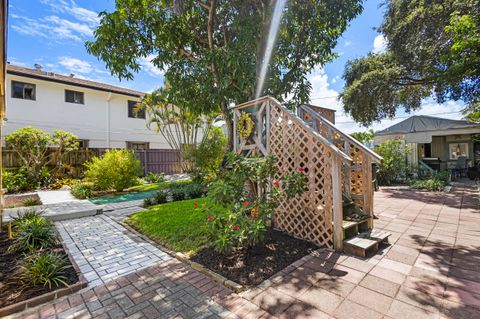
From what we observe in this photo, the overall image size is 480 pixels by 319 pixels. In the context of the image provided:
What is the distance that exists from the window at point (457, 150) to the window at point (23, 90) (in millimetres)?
25870

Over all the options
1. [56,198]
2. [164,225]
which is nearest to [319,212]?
[164,225]

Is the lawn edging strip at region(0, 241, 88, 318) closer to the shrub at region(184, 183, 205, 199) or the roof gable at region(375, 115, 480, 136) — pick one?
the shrub at region(184, 183, 205, 199)

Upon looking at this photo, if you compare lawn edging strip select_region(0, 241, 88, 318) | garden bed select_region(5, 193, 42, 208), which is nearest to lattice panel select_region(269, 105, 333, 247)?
lawn edging strip select_region(0, 241, 88, 318)

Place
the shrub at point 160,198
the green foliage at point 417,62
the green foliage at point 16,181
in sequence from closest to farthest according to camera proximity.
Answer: the green foliage at point 417,62, the shrub at point 160,198, the green foliage at point 16,181

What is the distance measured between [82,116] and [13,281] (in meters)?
13.7

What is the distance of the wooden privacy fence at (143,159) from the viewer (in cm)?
1004

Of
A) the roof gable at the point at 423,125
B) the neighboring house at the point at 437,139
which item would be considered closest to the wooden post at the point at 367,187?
the neighboring house at the point at 437,139

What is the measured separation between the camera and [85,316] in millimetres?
2137

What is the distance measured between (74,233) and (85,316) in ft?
10.2

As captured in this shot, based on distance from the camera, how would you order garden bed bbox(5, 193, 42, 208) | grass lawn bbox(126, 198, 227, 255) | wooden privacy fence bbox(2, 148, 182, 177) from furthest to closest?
wooden privacy fence bbox(2, 148, 182, 177) → garden bed bbox(5, 193, 42, 208) → grass lawn bbox(126, 198, 227, 255)

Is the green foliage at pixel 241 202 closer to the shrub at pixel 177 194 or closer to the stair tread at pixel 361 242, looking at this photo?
the stair tread at pixel 361 242

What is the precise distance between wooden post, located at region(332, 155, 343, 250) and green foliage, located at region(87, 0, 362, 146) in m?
2.72

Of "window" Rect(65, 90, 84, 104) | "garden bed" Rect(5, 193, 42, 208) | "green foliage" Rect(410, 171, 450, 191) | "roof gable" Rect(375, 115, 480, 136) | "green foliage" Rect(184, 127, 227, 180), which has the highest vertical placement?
"window" Rect(65, 90, 84, 104)

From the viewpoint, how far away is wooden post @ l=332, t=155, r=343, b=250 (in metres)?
3.33
